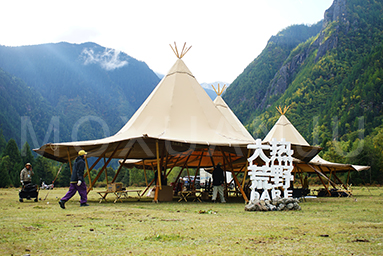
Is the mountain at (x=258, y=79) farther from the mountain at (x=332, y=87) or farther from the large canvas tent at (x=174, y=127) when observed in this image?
the large canvas tent at (x=174, y=127)

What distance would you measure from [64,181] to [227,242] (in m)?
39.5

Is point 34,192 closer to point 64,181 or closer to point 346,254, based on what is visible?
point 346,254

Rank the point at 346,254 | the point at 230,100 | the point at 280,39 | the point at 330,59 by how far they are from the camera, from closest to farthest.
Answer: the point at 346,254
the point at 330,59
the point at 230,100
the point at 280,39

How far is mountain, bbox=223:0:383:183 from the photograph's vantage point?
220 feet

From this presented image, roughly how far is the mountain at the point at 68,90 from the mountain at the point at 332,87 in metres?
45.6

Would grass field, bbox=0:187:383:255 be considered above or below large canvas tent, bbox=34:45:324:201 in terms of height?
below

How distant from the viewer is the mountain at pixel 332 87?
220 ft

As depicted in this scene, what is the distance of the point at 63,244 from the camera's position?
15.4ft

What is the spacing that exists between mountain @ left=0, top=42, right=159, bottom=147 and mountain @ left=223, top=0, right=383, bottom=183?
4558cm

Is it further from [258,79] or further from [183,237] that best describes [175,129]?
[258,79]

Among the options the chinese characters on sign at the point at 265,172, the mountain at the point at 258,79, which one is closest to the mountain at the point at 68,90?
the mountain at the point at 258,79

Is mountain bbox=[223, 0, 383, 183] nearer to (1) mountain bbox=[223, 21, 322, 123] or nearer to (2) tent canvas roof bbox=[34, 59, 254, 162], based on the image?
(1) mountain bbox=[223, 21, 322, 123]

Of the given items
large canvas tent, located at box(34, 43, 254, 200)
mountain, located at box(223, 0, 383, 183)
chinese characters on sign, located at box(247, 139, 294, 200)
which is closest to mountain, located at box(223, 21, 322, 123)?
mountain, located at box(223, 0, 383, 183)

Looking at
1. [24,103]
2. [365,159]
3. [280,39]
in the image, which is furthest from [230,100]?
[365,159]
